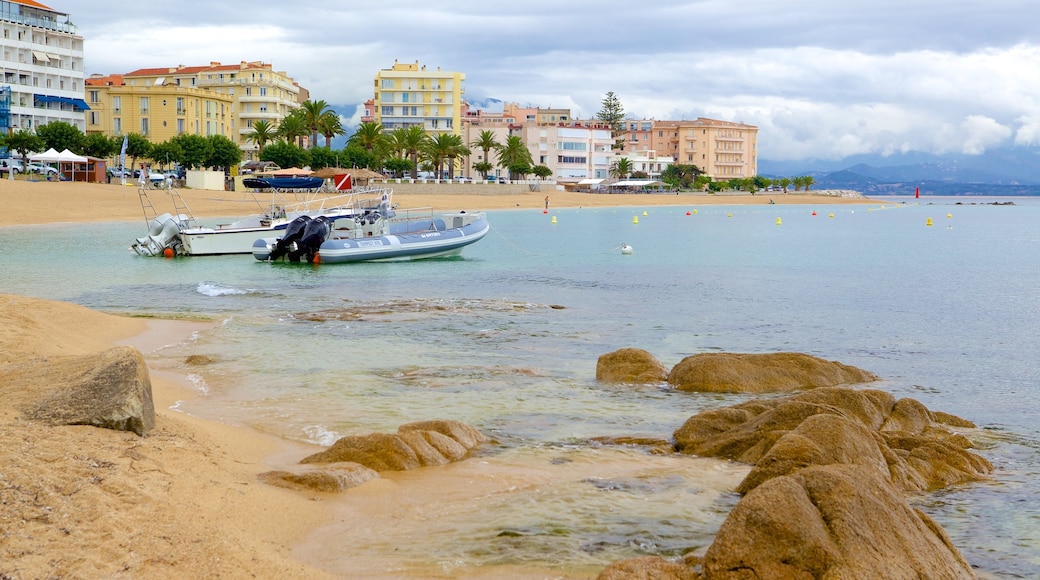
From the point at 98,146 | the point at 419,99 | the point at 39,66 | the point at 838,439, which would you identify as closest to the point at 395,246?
the point at 838,439

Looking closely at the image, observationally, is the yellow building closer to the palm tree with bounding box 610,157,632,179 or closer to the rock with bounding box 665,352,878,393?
the palm tree with bounding box 610,157,632,179

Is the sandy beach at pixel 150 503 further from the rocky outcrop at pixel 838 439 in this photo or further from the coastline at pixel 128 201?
the coastline at pixel 128 201

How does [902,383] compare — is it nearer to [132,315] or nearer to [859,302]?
[859,302]

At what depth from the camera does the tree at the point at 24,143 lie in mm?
73812

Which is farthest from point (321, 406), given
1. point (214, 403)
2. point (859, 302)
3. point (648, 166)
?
point (648, 166)

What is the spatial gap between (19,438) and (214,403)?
4.65 meters

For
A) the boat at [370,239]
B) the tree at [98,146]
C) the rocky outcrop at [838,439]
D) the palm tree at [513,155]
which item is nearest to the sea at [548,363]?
the rocky outcrop at [838,439]

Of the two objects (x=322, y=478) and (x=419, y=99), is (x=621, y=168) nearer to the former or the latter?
(x=419, y=99)

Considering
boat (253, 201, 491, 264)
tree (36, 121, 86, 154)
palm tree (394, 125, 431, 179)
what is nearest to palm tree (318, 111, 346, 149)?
palm tree (394, 125, 431, 179)

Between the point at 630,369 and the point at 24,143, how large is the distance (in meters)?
72.7

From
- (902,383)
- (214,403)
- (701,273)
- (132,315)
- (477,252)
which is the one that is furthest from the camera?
(477,252)

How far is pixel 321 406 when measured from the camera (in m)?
11.5

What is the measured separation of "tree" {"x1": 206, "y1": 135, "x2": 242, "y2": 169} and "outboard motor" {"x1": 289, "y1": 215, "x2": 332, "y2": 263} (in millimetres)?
53972

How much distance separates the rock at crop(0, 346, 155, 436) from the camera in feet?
24.9
